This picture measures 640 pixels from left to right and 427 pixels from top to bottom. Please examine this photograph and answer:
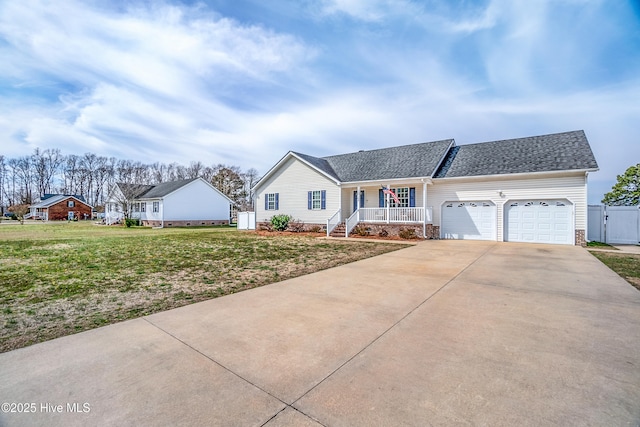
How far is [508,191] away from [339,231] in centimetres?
932

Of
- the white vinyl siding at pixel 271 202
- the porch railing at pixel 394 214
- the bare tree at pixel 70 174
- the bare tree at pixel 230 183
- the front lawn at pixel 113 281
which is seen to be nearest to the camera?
the front lawn at pixel 113 281

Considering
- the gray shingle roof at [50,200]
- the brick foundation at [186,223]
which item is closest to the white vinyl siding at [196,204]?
the brick foundation at [186,223]

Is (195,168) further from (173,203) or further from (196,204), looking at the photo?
(173,203)

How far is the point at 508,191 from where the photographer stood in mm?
14836

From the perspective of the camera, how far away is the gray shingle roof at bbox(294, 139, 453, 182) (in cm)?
1734

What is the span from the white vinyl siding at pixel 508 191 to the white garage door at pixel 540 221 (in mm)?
256

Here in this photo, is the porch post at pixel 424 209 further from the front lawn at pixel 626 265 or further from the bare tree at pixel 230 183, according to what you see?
the bare tree at pixel 230 183

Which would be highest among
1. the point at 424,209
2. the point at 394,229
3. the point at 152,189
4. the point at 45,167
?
the point at 45,167

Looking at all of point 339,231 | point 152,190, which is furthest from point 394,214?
point 152,190

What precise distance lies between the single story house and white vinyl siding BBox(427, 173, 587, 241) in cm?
5913

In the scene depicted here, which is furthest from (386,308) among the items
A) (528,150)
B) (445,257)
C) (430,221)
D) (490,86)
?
(528,150)

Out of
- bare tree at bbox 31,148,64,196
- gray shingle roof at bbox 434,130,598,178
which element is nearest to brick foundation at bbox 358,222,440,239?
gray shingle roof at bbox 434,130,598,178

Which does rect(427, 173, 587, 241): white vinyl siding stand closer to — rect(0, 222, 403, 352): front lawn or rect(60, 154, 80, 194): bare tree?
rect(0, 222, 403, 352): front lawn

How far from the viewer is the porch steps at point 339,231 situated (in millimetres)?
17780
